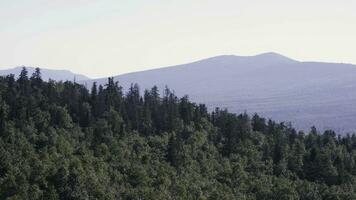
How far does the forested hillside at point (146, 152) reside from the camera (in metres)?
96.5

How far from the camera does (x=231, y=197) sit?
103562 millimetres

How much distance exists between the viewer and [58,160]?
103 metres

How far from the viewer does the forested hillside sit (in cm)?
→ 9650

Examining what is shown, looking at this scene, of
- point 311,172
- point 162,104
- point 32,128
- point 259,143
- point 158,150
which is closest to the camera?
point 32,128

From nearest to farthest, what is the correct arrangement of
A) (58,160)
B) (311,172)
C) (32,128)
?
(58,160), (32,128), (311,172)

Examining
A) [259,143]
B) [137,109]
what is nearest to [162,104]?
[137,109]

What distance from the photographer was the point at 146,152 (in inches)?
5015

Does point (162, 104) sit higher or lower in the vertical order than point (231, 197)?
higher

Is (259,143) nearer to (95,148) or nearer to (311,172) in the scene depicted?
(311,172)

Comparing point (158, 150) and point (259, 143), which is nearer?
point (158, 150)

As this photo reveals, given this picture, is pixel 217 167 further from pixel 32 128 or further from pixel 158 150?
pixel 32 128

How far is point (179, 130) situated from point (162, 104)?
68.5 ft

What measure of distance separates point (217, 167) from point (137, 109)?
122ft

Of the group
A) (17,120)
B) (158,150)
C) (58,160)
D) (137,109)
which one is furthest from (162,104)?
(58,160)
